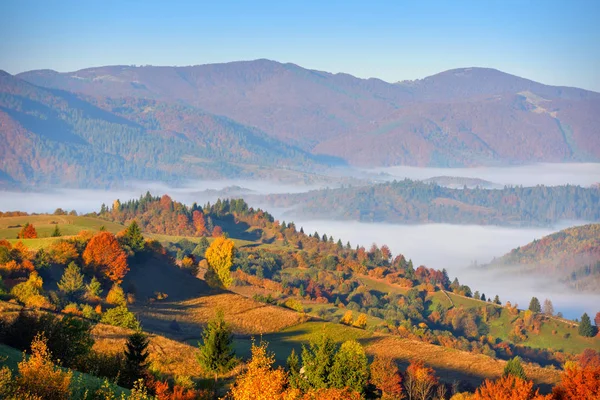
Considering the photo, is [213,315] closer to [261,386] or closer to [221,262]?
[221,262]

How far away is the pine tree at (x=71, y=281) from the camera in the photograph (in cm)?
10544

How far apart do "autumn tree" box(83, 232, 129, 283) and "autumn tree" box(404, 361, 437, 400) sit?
179ft

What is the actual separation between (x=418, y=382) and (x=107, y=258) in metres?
61.5

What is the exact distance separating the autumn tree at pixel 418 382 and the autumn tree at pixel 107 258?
179 ft

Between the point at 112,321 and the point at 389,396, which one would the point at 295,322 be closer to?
the point at 112,321

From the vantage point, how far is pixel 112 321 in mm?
84062

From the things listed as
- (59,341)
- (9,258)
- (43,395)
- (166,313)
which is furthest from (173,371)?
(9,258)

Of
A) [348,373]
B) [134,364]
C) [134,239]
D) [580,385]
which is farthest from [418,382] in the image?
[134,239]

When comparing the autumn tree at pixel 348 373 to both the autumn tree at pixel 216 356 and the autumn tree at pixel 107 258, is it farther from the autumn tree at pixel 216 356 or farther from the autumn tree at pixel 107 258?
the autumn tree at pixel 107 258

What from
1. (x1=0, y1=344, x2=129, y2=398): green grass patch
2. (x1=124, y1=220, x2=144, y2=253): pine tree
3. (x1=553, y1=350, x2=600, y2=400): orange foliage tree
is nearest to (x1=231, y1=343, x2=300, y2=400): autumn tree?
(x1=0, y1=344, x2=129, y2=398): green grass patch

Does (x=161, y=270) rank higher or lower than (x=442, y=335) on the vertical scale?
higher

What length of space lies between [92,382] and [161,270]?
3291 inches

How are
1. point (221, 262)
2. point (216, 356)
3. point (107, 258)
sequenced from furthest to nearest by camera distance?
point (221, 262), point (107, 258), point (216, 356)

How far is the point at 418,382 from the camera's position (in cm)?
7469
